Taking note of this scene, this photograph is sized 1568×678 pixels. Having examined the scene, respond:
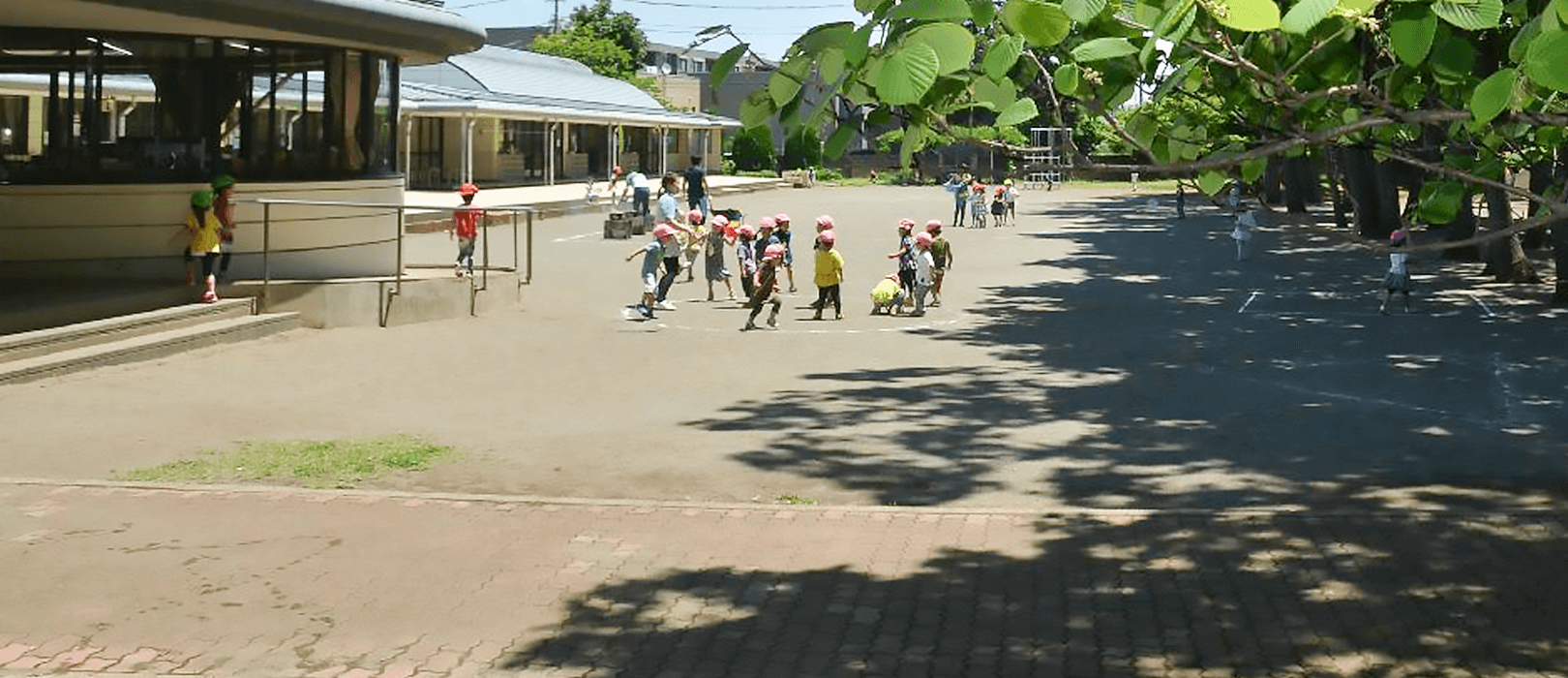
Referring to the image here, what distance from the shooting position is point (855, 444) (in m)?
14.7

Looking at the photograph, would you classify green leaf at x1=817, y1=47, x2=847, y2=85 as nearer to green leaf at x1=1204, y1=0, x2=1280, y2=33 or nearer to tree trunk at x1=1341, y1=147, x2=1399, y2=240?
green leaf at x1=1204, y1=0, x2=1280, y2=33

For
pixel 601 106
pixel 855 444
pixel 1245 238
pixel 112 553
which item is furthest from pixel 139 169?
pixel 601 106

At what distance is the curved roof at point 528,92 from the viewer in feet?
187

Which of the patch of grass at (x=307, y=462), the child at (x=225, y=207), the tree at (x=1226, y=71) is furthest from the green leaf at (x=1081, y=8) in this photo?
the child at (x=225, y=207)

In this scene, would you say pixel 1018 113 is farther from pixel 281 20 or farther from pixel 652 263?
pixel 652 263

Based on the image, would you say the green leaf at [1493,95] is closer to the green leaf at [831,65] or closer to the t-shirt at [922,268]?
the green leaf at [831,65]

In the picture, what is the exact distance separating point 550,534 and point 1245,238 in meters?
27.3

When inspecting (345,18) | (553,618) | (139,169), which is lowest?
(553,618)

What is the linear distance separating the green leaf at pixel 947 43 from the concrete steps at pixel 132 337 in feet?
41.8

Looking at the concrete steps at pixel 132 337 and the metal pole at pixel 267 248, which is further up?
the metal pole at pixel 267 248

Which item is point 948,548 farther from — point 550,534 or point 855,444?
point 855,444

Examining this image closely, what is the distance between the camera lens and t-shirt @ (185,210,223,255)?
68.2 feet

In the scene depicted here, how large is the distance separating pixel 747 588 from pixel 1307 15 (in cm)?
534

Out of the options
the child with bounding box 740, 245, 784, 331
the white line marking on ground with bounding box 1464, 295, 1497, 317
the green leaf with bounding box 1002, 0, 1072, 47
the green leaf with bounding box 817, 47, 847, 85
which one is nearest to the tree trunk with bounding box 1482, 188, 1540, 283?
the white line marking on ground with bounding box 1464, 295, 1497, 317
